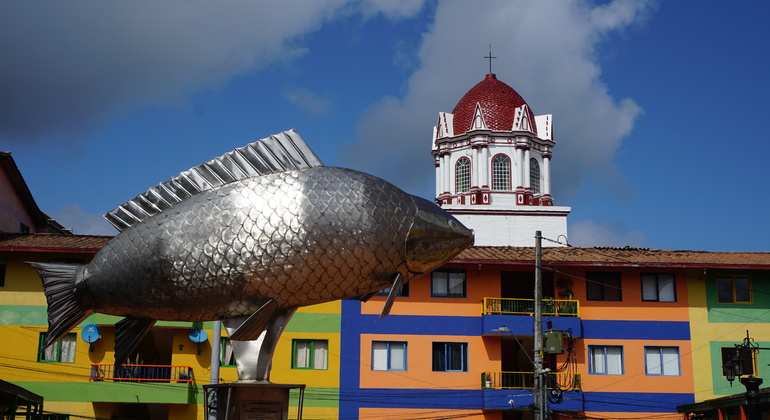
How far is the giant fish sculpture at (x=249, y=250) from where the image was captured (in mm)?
12031

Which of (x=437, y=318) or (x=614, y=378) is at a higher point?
(x=437, y=318)

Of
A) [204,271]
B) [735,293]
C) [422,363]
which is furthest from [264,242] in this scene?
[735,293]

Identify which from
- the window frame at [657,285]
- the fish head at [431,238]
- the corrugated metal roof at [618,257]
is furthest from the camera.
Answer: the window frame at [657,285]

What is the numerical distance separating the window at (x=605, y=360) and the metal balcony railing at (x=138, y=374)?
43.0 ft

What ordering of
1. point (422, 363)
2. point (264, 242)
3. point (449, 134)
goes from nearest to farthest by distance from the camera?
point (264, 242), point (422, 363), point (449, 134)

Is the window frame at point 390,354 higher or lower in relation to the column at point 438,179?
lower

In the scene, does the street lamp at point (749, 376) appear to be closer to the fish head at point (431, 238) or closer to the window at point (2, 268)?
the fish head at point (431, 238)

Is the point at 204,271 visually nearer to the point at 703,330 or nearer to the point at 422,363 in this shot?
the point at 422,363

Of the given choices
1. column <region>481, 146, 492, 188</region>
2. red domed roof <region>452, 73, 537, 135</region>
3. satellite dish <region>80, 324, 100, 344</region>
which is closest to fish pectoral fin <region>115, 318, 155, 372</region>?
satellite dish <region>80, 324, 100, 344</region>

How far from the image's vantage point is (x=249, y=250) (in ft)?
39.4

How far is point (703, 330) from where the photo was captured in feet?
103

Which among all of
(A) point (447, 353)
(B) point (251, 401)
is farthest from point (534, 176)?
(B) point (251, 401)

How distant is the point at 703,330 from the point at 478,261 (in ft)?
26.3

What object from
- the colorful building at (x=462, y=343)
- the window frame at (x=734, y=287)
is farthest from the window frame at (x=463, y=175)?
the window frame at (x=734, y=287)
